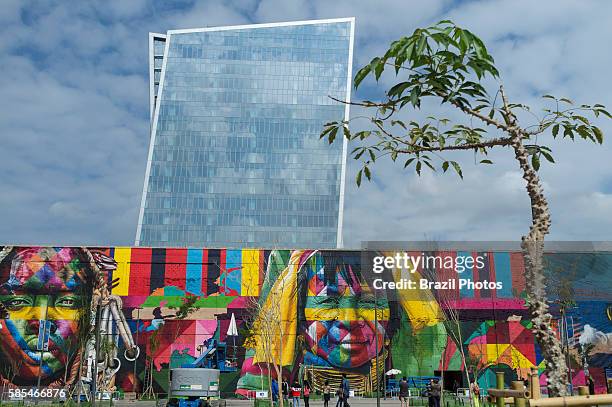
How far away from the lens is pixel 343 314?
178 ft

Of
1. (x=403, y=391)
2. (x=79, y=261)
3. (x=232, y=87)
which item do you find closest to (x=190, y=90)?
(x=232, y=87)

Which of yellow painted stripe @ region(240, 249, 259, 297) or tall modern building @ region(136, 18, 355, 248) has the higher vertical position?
tall modern building @ region(136, 18, 355, 248)

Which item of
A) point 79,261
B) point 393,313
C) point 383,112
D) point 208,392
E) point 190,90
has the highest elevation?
point 190,90

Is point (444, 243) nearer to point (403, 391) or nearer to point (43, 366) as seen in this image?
point (403, 391)

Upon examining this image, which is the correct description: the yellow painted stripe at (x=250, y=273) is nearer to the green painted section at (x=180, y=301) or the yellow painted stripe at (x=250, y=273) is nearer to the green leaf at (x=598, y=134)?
the green painted section at (x=180, y=301)

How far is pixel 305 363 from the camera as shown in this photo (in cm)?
5328

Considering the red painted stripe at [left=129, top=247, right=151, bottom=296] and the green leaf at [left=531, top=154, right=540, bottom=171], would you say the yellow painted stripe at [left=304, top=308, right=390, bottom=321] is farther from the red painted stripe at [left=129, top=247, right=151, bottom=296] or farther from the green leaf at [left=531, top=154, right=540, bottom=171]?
the green leaf at [left=531, top=154, right=540, bottom=171]

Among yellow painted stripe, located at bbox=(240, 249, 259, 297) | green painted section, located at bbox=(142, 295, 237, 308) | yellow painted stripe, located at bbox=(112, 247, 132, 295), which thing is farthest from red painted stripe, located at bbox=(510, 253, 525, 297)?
yellow painted stripe, located at bbox=(112, 247, 132, 295)

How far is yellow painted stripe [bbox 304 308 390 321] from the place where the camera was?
54.0m

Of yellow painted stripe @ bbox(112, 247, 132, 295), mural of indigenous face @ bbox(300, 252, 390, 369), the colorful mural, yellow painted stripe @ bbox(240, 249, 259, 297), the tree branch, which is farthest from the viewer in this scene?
yellow painted stripe @ bbox(240, 249, 259, 297)

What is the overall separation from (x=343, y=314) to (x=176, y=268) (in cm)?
1500

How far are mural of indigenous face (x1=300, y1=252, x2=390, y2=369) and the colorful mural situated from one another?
86mm

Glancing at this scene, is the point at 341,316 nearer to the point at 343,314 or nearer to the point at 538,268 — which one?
the point at 343,314

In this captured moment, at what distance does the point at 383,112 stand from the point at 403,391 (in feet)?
93.8
